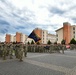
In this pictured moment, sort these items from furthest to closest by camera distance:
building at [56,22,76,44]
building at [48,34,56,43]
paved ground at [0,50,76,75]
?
building at [48,34,56,43] → building at [56,22,76,44] → paved ground at [0,50,76,75]

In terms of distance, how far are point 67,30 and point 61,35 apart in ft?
25.5

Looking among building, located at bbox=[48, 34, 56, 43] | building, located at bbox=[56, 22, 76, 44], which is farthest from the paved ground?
building, located at bbox=[48, 34, 56, 43]

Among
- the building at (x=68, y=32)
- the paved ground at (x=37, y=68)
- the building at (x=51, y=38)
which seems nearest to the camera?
the paved ground at (x=37, y=68)

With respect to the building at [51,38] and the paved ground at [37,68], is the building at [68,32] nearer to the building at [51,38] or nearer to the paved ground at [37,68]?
the building at [51,38]

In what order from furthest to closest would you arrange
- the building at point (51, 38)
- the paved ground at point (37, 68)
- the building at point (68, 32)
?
the building at point (51, 38), the building at point (68, 32), the paved ground at point (37, 68)

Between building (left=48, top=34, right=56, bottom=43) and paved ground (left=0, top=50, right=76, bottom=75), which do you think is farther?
building (left=48, top=34, right=56, bottom=43)

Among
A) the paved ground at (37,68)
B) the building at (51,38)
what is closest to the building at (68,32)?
the building at (51,38)

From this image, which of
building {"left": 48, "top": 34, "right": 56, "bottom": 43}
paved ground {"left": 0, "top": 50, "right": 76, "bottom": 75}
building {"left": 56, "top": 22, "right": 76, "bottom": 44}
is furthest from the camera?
building {"left": 48, "top": 34, "right": 56, "bottom": 43}

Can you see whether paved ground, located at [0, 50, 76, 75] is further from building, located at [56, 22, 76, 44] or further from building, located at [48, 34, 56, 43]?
building, located at [48, 34, 56, 43]

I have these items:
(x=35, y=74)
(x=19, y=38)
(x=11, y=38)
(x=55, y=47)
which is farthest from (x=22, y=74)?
(x=11, y=38)

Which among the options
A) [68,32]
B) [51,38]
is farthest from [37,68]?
[51,38]

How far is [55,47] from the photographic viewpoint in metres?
36.0

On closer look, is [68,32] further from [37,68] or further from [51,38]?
[37,68]

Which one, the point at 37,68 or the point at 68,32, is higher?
the point at 68,32
